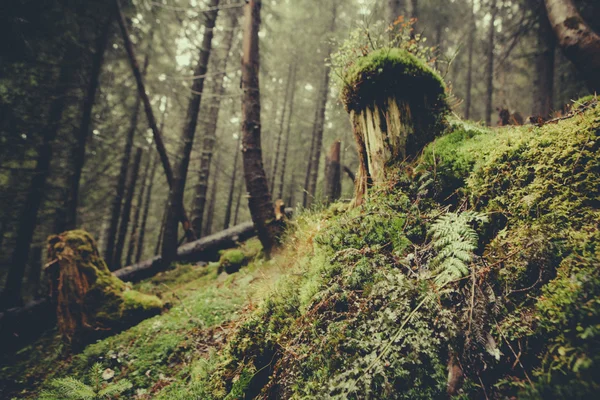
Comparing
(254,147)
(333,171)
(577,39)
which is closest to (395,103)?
(254,147)

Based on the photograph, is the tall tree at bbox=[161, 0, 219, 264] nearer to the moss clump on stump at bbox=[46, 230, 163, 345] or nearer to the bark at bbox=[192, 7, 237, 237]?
the bark at bbox=[192, 7, 237, 237]

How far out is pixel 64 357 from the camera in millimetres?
→ 4711

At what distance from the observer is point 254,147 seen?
19.4 ft

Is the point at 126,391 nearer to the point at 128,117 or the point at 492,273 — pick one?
the point at 492,273

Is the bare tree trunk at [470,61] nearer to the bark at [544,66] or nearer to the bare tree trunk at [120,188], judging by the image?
the bark at [544,66]

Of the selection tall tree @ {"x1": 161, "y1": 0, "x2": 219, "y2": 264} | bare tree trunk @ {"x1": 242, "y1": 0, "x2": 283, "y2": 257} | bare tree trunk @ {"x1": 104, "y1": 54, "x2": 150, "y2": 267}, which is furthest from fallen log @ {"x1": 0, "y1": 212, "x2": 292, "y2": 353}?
bare tree trunk @ {"x1": 104, "y1": 54, "x2": 150, "y2": 267}

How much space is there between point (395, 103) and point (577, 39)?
3531mm

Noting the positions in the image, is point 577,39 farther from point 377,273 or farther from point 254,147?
point 254,147

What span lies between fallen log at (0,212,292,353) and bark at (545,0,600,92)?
681 centimetres

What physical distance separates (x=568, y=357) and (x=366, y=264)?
52.1 inches

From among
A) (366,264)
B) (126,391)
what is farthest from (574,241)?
(126,391)

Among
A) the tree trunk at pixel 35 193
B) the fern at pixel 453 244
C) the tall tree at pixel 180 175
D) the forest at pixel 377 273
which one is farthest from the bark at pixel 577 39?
the tree trunk at pixel 35 193

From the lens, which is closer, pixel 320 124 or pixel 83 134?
pixel 83 134

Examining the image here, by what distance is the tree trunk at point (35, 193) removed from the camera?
26.6ft
